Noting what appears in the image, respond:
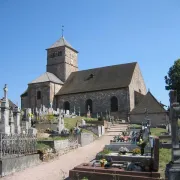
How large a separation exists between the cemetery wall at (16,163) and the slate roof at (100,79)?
89.4 feet

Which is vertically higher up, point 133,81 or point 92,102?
point 133,81

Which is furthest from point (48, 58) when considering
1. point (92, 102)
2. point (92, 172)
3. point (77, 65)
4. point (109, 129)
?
point (92, 172)

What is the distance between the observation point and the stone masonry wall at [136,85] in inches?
1543

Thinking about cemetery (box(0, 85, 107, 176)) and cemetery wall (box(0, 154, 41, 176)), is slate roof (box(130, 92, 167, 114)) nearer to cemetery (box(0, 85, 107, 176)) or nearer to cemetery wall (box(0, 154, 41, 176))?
cemetery (box(0, 85, 107, 176))

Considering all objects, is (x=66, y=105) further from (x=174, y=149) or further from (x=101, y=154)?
(x=174, y=149)

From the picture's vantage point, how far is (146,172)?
909 cm

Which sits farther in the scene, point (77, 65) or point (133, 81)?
point (77, 65)

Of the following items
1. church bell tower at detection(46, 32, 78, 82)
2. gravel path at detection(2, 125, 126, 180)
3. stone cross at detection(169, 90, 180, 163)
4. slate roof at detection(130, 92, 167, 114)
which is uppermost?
church bell tower at detection(46, 32, 78, 82)

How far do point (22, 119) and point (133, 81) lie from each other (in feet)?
69.2

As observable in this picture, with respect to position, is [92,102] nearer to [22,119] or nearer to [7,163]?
[22,119]

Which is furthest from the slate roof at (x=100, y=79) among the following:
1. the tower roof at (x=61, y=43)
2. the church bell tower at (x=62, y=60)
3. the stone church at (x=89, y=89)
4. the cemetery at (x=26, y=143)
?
the cemetery at (x=26, y=143)

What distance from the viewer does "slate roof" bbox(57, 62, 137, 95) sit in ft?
133

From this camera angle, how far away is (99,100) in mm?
41312

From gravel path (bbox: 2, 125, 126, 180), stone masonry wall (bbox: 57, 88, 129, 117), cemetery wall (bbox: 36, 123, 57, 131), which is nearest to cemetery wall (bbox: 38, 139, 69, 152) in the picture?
gravel path (bbox: 2, 125, 126, 180)
